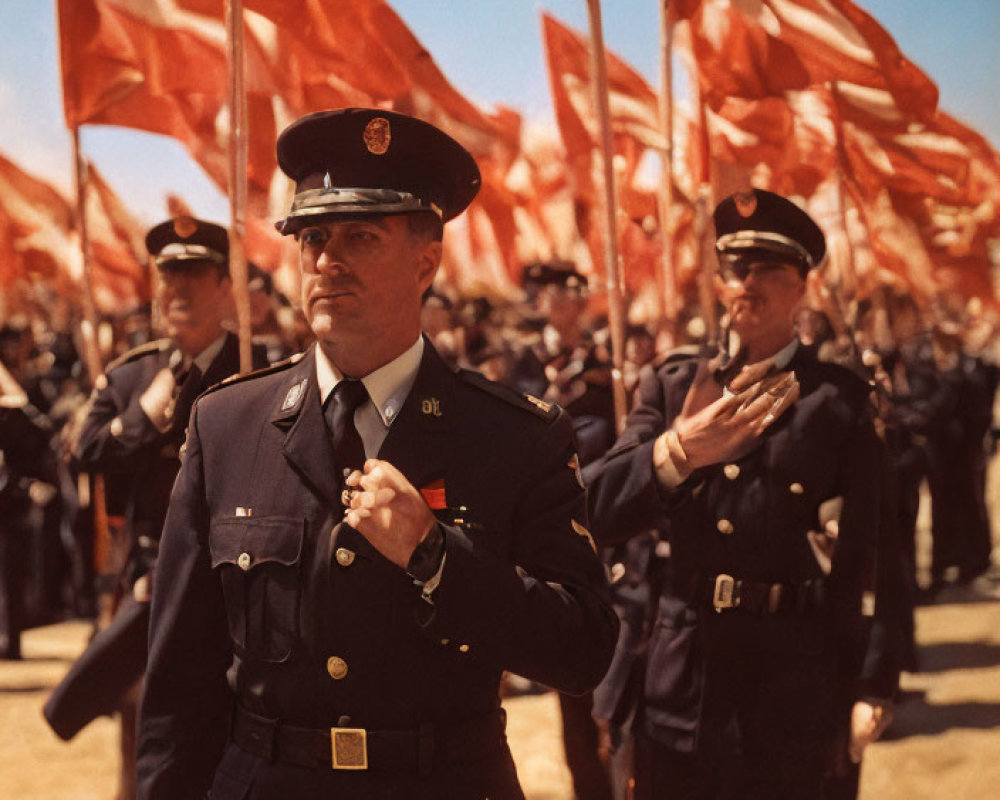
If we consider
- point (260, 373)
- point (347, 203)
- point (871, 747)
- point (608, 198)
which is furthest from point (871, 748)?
point (347, 203)

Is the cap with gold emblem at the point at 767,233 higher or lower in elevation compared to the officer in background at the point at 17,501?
higher

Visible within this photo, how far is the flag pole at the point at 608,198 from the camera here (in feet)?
17.5

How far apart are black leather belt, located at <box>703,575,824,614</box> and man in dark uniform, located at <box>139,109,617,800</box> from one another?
5.12 ft

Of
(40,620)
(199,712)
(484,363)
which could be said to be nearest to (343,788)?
(199,712)

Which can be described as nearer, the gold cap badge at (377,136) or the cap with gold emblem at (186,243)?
the gold cap badge at (377,136)

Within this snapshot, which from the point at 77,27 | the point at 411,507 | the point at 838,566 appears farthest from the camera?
the point at 77,27

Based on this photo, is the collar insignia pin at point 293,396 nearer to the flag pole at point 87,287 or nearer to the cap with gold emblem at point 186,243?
the cap with gold emblem at point 186,243

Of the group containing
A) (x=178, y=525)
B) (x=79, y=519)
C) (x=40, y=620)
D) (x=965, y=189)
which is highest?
(x=965, y=189)

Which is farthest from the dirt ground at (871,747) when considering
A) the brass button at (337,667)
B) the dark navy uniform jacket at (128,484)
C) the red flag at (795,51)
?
the brass button at (337,667)

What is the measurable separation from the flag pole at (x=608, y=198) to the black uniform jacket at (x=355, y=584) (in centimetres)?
289

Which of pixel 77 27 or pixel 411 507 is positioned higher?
pixel 77 27

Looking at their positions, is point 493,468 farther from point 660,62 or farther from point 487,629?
point 660,62

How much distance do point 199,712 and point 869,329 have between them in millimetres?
8937

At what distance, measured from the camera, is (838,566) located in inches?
153
